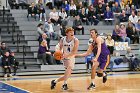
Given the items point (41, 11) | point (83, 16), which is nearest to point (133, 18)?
point (83, 16)

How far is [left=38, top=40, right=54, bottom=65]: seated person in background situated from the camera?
57.8 feet

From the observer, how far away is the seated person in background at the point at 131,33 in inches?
824

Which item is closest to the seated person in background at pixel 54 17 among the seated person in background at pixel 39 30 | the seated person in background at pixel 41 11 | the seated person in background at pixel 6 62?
the seated person in background at pixel 41 11

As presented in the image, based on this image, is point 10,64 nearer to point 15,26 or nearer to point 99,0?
point 15,26

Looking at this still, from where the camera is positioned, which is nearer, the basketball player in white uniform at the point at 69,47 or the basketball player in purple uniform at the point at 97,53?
the basketball player in white uniform at the point at 69,47

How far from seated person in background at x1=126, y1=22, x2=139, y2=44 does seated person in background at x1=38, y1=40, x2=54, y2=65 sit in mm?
5324

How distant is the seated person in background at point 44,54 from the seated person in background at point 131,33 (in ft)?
17.5

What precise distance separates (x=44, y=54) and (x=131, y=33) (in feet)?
18.7

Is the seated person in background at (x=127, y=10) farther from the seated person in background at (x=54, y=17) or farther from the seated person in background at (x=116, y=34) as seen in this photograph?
the seated person in background at (x=54, y=17)

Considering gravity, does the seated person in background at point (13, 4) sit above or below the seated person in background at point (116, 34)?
above

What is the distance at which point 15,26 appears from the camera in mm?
20188

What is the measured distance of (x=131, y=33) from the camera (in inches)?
827

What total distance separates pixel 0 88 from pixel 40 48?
5.92 meters

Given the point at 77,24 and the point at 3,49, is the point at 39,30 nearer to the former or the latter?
the point at 77,24
